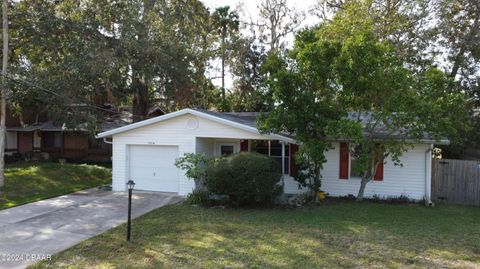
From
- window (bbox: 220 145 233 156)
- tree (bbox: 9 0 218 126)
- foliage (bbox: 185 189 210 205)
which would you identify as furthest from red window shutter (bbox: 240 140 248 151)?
tree (bbox: 9 0 218 126)

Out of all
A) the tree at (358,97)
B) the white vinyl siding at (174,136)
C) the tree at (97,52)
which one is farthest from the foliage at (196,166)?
the tree at (97,52)

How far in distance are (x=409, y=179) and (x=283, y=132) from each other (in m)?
4.76

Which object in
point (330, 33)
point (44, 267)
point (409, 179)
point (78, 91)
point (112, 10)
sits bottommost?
point (44, 267)

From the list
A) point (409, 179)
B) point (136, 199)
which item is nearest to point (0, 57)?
point (136, 199)

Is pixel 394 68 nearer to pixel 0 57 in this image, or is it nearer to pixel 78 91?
pixel 78 91

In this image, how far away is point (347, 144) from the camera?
14.2m

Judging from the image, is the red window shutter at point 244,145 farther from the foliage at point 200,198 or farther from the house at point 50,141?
the house at point 50,141

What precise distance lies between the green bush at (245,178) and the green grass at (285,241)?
19.8 inches

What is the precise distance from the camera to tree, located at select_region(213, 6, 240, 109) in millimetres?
30672

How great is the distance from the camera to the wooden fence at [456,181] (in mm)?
13812

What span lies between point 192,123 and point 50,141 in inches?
747

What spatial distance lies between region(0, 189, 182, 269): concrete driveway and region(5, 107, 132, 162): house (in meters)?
12.8

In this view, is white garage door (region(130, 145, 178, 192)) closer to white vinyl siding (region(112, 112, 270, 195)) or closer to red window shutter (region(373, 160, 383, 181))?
white vinyl siding (region(112, 112, 270, 195))

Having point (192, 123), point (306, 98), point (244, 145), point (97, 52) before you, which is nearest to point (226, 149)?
point (244, 145)
